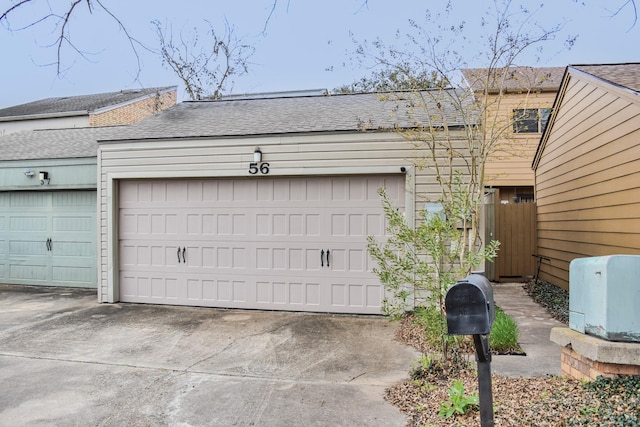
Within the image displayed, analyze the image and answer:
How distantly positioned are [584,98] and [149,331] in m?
7.90

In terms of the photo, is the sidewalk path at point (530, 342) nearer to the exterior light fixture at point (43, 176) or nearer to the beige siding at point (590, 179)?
the beige siding at point (590, 179)

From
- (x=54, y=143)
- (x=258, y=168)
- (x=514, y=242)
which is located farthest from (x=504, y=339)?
(x=54, y=143)

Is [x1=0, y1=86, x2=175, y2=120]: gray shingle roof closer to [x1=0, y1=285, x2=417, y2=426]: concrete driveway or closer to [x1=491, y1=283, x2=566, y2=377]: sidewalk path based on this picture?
[x1=0, y1=285, x2=417, y2=426]: concrete driveway

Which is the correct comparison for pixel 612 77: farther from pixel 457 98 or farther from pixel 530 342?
pixel 530 342

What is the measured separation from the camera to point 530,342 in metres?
5.32

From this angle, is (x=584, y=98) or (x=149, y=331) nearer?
(x=149, y=331)

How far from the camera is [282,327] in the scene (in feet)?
21.2

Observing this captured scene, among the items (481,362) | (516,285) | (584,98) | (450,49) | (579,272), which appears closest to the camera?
(481,362)

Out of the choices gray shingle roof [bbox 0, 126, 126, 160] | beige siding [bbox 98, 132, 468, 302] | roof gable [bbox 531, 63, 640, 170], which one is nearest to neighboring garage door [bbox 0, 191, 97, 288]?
A: gray shingle roof [bbox 0, 126, 126, 160]

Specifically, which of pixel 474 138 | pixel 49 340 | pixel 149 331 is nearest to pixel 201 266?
pixel 149 331

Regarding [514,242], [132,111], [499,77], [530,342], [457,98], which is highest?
[132,111]

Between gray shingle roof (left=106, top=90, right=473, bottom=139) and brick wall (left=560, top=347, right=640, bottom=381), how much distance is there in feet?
12.8

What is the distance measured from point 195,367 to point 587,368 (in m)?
3.59

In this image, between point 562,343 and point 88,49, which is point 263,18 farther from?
point 562,343
